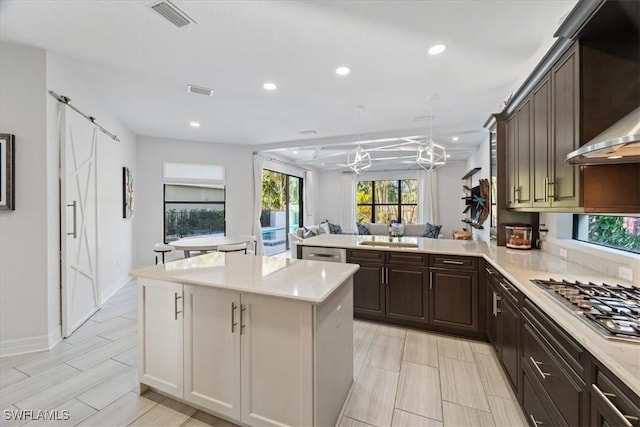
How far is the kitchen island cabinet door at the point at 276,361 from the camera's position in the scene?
1.48 meters

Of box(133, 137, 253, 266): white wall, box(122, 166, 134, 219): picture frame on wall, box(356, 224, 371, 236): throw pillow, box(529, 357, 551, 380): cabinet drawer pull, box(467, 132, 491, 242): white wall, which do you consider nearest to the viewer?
box(529, 357, 551, 380): cabinet drawer pull

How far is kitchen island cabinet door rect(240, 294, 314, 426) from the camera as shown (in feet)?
4.86

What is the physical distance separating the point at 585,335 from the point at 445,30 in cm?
233

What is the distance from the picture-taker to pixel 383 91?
11.4ft

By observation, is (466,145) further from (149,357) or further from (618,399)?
(149,357)

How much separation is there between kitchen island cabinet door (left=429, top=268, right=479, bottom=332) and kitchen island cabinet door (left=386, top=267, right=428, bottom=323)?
0.08 metres

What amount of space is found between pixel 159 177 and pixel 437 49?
5.61 meters

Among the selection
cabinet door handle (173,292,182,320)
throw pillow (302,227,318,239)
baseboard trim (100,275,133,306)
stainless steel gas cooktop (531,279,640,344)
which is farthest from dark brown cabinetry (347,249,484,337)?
baseboard trim (100,275,133,306)

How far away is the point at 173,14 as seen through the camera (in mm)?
2076

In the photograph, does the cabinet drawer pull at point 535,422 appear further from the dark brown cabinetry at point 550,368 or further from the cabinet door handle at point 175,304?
the cabinet door handle at point 175,304

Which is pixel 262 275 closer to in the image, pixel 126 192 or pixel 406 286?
pixel 406 286

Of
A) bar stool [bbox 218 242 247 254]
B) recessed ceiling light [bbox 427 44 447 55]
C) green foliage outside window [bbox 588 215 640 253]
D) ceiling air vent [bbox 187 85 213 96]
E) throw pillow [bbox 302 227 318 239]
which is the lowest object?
bar stool [bbox 218 242 247 254]

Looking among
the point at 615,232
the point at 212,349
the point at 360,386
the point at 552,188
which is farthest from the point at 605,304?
the point at 212,349

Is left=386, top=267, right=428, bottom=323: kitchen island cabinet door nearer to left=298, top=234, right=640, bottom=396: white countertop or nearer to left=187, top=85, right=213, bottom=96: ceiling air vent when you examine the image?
left=298, top=234, right=640, bottom=396: white countertop
